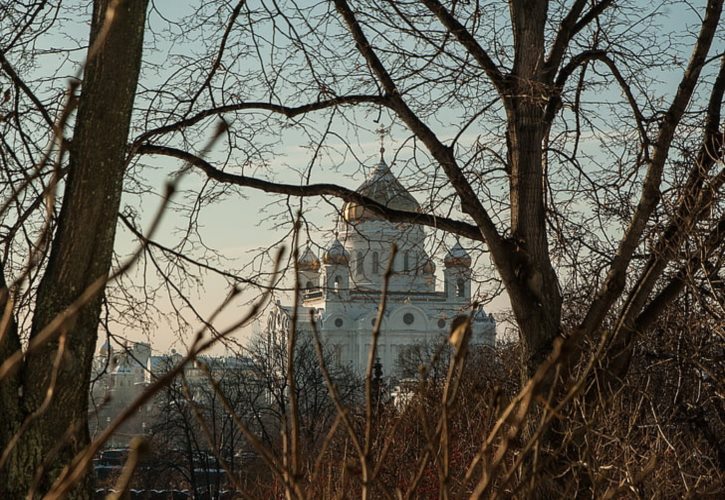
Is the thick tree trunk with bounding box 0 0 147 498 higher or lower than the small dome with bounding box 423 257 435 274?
lower

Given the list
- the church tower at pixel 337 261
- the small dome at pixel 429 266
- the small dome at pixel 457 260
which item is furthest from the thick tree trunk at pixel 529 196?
the church tower at pixel 337 261

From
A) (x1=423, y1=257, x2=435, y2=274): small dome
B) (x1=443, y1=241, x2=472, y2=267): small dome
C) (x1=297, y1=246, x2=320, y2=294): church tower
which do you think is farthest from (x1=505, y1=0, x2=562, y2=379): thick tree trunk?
(x1=297, y1=246, x2=320, y2=294): church tower

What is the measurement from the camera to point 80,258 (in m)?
3.39

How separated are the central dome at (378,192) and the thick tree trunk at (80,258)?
3330 mm

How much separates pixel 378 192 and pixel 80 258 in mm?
4251

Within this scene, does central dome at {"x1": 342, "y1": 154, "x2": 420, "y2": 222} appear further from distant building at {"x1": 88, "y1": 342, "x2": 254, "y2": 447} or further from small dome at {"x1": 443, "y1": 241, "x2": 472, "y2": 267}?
distant building at {"x1": 88, "y1": 342, "x2": 254, "y2": 447}

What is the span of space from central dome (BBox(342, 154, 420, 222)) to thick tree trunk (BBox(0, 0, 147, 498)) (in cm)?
333

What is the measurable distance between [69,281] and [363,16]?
3732mm

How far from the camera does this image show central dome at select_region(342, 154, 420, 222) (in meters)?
7.10

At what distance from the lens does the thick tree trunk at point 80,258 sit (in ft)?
10.8

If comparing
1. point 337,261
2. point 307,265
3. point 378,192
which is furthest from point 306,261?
point 337,261

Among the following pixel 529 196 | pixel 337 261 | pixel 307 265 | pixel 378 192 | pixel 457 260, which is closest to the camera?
pixel 307 265

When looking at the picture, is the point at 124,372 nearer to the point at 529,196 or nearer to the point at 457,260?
the point at 457,260

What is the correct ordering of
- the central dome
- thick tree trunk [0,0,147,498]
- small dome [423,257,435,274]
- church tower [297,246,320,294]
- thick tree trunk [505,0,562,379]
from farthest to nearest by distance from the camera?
1. small dome [423,257,435,274]
2. the central dome
3. thick tree trunk [505,0,562,379]
4. thick tree trunk [0,0,147,498]
5. church tower [297,246,320,294]
